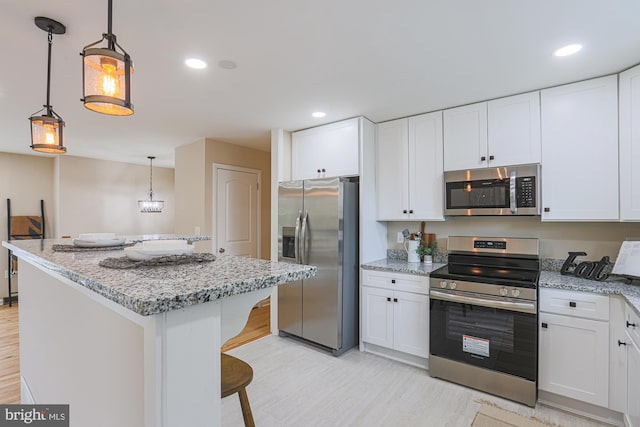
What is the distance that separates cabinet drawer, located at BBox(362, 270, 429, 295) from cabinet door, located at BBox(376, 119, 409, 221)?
617 millimetres

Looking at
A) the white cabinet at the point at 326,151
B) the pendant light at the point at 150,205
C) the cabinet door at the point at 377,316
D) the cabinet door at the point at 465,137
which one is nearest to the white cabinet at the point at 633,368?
the cabinet door at the point at 465,137

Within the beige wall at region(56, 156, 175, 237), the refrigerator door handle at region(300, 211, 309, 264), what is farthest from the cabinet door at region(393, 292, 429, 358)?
the beige wall at region(56, 156, 175, 237)

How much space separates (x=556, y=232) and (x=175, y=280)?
3.03 m

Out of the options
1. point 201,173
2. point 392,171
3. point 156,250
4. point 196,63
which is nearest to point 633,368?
point 392,171

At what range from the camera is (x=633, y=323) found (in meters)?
1.79

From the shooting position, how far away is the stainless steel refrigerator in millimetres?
3139

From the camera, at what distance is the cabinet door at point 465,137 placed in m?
2.80

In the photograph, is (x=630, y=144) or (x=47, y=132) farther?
(x=630, y=144)

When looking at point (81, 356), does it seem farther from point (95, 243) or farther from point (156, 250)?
point (95, 243)

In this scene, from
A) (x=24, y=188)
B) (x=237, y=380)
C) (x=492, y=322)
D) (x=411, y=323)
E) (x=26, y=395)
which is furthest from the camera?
(x=24, y=188)

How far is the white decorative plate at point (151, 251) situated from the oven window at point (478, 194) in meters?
2.40

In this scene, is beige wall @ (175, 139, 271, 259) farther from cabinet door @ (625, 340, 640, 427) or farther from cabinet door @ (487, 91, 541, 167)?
cabinet door @ (625, 340, 640, 427)

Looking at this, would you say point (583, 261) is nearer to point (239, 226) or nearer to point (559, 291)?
point (559, 291)

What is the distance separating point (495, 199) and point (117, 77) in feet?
8.96
